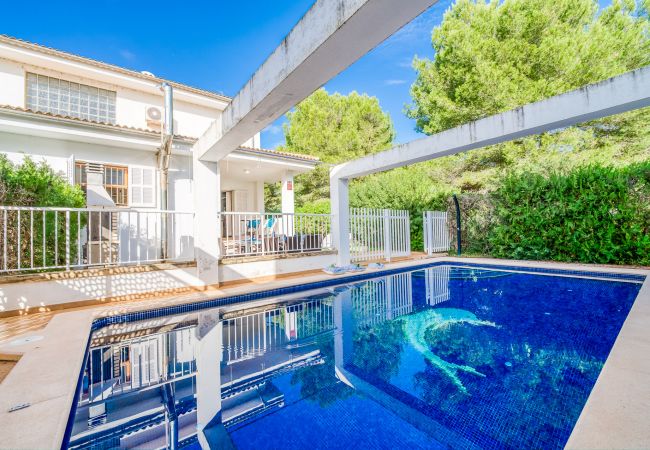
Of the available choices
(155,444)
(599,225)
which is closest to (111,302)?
(155,444)

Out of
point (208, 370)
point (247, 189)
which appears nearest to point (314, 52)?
point (208, 370)

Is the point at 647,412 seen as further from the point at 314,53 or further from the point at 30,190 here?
the point at 30,190

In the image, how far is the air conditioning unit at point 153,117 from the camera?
1241 cm

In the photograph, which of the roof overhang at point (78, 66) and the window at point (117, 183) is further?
the roof overhang at point (78, 66)

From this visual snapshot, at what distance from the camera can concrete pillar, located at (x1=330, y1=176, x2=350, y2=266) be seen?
9.82m

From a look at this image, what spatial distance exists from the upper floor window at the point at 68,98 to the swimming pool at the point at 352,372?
9690 mm

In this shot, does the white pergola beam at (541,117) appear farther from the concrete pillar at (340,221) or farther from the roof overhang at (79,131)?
the roof overhang at (79,131)

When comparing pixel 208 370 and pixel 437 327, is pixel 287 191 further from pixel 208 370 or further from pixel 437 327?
pixel 208 370

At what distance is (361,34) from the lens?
3.24 m

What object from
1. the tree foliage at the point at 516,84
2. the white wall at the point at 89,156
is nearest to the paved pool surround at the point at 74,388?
the white wall at the point at 89,156

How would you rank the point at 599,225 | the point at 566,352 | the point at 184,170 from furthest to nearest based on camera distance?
1. the point at 184,170
2. the point at 599,225
3. the point at 566,352

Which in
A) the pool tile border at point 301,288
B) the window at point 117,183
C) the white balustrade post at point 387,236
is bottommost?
the pool tile border at point 301,288

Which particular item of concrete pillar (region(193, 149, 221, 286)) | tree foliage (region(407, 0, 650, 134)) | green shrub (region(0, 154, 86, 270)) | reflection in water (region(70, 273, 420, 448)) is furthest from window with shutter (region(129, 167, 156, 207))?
tree foliage (region(407, 0, 650, 134))

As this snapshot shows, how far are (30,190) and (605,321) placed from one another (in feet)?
33.9
